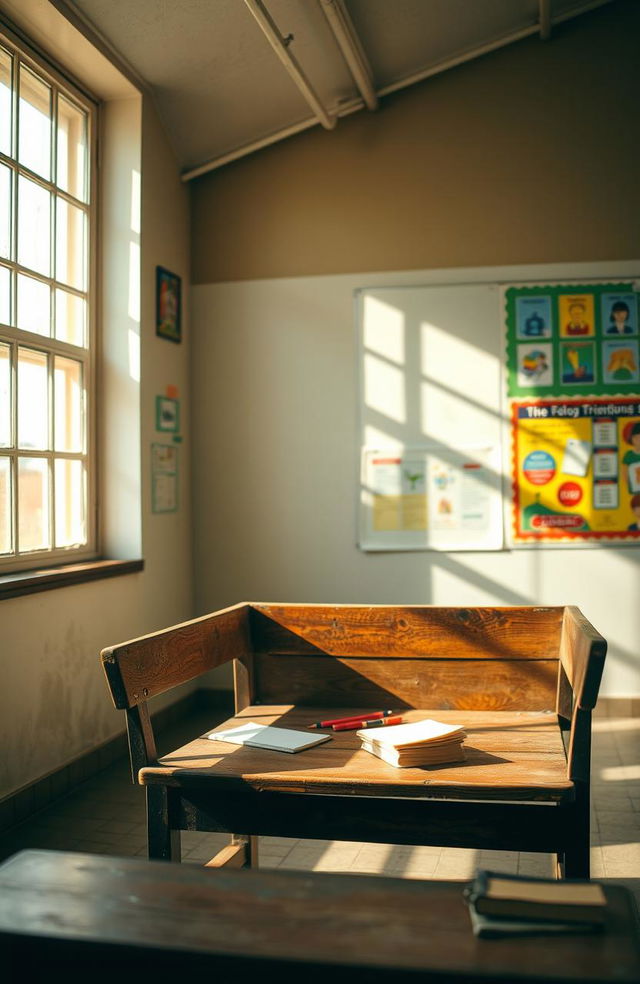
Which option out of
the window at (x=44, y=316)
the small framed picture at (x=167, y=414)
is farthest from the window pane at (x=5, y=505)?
the small framed picture at (x=167, y=414)

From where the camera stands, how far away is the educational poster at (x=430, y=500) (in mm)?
5047

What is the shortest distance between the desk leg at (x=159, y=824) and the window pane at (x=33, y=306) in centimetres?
236

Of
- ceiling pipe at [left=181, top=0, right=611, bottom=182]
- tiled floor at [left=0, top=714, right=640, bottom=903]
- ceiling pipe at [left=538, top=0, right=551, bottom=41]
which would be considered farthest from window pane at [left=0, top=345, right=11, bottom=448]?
ceiling pipe at [left=538, top=0, right=551, bottom=41]

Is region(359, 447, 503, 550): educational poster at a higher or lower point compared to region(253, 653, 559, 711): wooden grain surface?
higher

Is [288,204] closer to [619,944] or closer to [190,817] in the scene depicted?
[190,817]

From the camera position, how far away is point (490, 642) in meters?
2.48

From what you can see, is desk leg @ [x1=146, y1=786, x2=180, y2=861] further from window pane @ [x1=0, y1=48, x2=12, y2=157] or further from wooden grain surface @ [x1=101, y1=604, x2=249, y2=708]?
window pane @ [x1=0, y1=48, x2=12, y2=157]

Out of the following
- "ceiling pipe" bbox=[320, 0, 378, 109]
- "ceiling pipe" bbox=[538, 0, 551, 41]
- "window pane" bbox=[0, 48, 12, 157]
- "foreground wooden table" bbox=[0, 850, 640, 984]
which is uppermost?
"ceiling pipe" bbox=[538, 0, 551, 41]

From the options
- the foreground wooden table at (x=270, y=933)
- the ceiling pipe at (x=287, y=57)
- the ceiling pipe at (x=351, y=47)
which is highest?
the ceiling pipe at (x=351, y=47)

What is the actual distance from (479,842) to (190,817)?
25.4 inches

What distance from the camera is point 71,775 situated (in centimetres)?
381

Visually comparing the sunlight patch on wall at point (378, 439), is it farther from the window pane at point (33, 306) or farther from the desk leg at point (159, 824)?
the desk leg at point (159, 824)

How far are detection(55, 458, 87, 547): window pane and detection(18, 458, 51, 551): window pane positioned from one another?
0.13m

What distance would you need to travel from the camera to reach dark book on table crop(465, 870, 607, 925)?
1.32 metres
